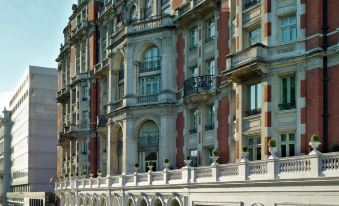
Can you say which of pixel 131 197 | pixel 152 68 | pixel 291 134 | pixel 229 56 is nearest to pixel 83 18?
pixel 152 68

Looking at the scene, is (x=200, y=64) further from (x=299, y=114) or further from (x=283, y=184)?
(x=283, y=184)

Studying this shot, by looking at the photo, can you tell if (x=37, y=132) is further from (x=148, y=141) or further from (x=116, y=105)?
(x=148, y=141)

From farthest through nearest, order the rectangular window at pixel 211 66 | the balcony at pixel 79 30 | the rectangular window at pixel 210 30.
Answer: the balcony at pixel 79 30, the rectangular window at pixel 210 30, the rectangular window at pixel 211 66

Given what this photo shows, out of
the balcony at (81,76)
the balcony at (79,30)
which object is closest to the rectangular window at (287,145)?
the balcony at (81,76)

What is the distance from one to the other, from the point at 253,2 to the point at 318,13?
5636 mm

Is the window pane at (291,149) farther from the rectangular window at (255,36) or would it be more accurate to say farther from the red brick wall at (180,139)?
the red brick wall at (180,139)

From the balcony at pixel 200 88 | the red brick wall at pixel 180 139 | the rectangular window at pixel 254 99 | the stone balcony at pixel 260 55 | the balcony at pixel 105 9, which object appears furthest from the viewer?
the balcony at pixel 105 9

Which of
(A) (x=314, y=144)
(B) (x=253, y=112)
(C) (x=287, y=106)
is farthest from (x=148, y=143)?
(A) (x=314, y=144)

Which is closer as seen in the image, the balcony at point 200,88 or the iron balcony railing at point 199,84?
the balcony at point 200,88

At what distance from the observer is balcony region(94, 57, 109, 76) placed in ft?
194

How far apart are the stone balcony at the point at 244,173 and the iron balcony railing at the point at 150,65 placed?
30.4 ft

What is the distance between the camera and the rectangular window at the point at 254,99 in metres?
34.7

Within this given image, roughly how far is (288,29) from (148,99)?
18422mm

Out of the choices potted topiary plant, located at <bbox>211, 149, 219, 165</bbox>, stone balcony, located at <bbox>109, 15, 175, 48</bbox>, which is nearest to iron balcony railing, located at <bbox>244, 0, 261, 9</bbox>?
potted topiary plant, located at <bbox>211, 149, 219, 165</bbox>
